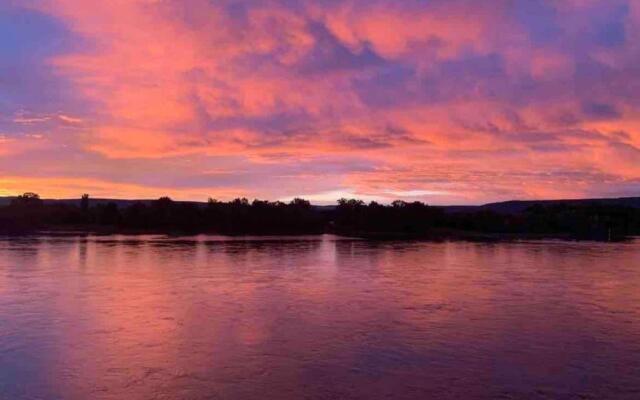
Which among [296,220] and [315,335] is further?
[296,220]

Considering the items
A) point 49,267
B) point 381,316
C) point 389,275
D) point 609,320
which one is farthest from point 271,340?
point 49,267

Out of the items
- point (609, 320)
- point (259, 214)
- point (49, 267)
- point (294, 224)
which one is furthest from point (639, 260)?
point (259, 214)

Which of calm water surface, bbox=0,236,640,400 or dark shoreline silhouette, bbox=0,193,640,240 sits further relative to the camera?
dark shoreline silhouette, bbox=0,193,640,240

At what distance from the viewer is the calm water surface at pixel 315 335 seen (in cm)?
857

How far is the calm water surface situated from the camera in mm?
8570

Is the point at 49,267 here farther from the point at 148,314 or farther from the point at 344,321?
the point at 344,321

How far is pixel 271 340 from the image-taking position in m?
11.3

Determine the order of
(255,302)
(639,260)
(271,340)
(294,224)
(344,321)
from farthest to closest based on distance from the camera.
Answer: (294,224)
(639,260)
(255,302)
(344,321)
(271,340)

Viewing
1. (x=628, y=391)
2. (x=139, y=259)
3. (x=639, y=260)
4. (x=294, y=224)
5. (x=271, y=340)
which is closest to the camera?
(x=628, y=391)

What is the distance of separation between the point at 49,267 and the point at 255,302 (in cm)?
1155

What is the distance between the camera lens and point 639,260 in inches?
1218

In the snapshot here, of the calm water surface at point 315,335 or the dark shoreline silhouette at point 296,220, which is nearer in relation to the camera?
the calm water surface at point 315,335

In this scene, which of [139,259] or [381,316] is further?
[139,259]

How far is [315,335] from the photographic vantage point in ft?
38.4
